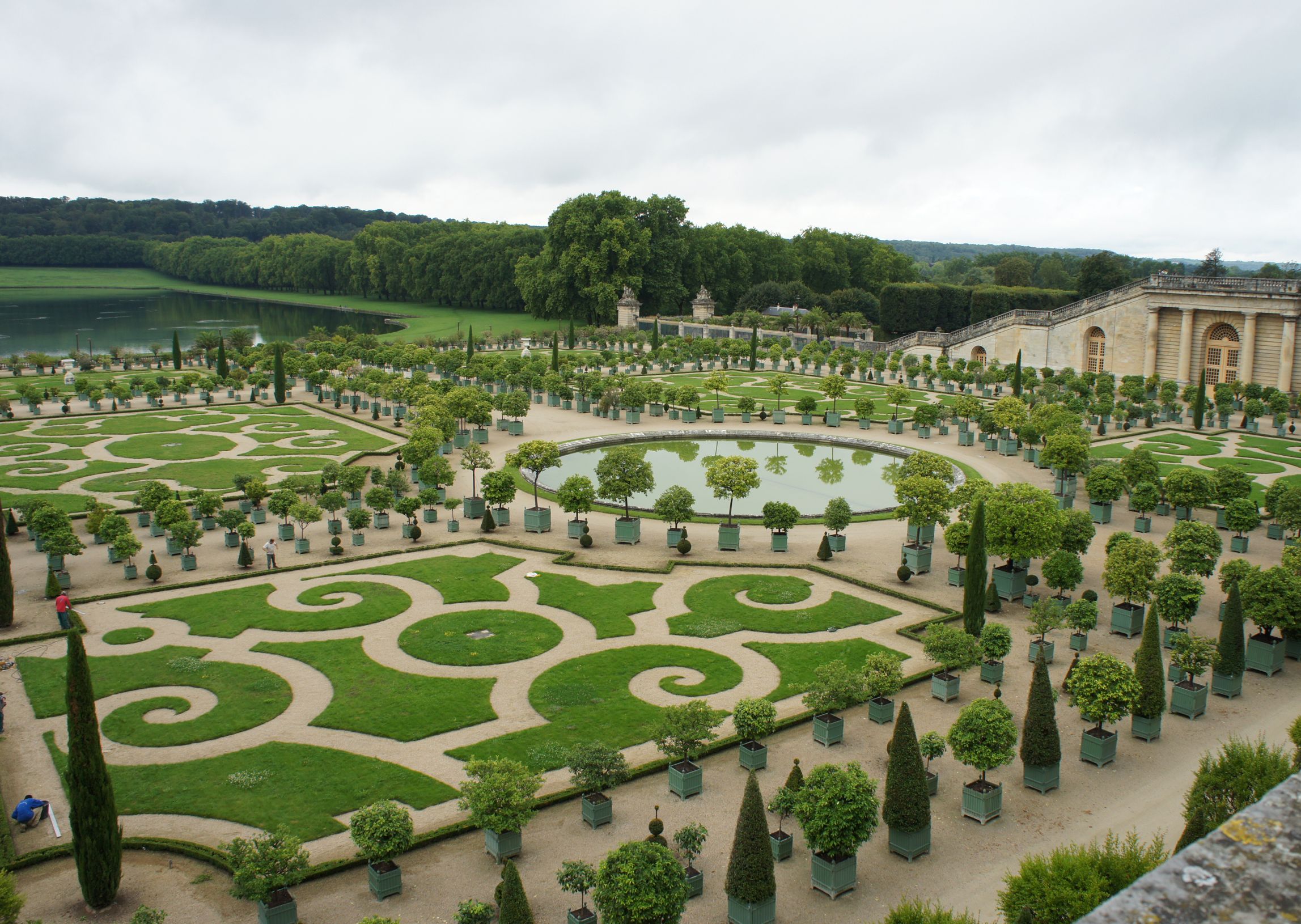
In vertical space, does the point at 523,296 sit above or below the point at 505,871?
above

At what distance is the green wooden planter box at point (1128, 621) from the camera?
1168 inches

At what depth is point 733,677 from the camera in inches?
1051

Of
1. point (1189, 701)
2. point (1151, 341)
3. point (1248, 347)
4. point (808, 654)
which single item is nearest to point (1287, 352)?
point (1248, 347)

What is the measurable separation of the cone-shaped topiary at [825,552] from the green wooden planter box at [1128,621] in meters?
9.73

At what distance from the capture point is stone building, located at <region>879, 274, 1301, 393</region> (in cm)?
6956

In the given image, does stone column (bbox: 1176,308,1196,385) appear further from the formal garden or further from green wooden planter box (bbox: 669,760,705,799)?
green wooden planter box (bbox: 669,760,705,799)

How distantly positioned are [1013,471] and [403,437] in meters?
33.7

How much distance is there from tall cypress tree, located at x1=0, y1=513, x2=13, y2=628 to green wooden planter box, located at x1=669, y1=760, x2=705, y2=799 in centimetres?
2185

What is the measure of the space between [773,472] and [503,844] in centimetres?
3475

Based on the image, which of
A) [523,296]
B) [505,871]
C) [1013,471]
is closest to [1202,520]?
[1013,471]

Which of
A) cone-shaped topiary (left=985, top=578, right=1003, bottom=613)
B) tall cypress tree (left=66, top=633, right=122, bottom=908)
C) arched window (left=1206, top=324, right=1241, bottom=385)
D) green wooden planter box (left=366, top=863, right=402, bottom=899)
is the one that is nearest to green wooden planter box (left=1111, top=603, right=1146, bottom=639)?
cone-shaped topiary (left=985, top=578, right=1003, bottom=613)

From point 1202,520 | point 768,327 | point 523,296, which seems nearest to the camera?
point 1202,520

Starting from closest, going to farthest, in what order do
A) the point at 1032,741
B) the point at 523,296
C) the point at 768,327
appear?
the point at 1032,741 < the point at 768,327 < the point at 523,296

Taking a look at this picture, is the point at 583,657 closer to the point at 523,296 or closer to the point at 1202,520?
the point at 1202,520
